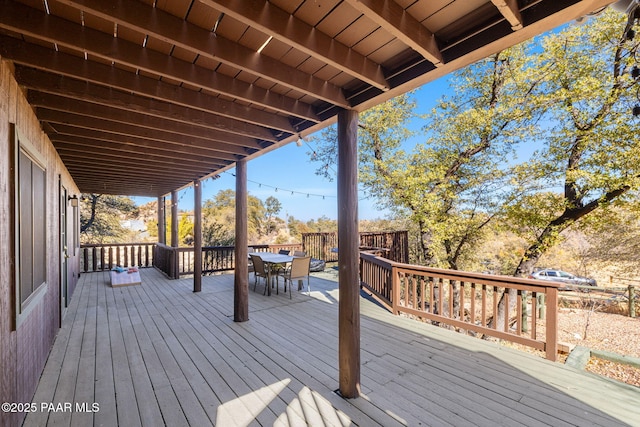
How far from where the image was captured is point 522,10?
1358 millimetres

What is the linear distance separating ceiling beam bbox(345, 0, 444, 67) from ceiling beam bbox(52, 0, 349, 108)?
0.77 metres

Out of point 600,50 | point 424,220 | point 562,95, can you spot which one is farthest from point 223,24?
point 600,50

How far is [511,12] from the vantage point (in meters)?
1.29

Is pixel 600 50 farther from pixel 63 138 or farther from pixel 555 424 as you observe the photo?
pixel 63 138

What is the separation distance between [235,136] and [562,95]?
23.9 feet

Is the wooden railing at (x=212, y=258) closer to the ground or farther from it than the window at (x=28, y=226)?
closer to the ground

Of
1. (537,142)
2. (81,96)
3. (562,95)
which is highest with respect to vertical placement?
(562,95)

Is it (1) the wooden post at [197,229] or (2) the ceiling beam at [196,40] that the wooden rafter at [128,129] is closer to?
(2) the ceiling beam at [196,40]

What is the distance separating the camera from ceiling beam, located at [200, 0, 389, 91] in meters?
1.32

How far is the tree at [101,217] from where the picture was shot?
533 inches

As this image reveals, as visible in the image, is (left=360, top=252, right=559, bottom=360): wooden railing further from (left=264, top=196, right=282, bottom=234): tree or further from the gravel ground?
(left=264, top=196, right=282, bottom=234): tree

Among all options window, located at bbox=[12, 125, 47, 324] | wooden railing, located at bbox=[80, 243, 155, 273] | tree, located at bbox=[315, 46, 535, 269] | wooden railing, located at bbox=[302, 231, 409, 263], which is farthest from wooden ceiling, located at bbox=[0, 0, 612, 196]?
wooden railing, located at bbox=[80, 243, 155, 273]

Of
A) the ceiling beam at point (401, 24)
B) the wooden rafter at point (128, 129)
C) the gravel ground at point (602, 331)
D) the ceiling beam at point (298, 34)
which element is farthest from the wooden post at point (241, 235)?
the gravel ground at point (602, 331)

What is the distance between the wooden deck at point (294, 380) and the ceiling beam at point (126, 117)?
2.43m
